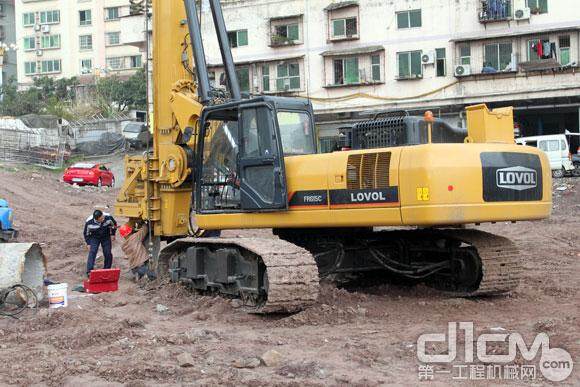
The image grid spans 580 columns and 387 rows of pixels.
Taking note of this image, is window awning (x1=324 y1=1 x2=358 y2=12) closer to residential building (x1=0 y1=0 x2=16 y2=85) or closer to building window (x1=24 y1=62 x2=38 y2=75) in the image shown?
building window (x1=24 y1=62 x2=38 y2=75)

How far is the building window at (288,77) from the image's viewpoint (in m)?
45.5

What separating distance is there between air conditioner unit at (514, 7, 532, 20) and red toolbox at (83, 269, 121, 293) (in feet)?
104

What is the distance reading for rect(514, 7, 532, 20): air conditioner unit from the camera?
40062mm

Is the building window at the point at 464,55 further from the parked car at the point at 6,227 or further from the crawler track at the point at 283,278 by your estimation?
the crawler track at the point at 283,278

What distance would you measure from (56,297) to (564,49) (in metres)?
33.6

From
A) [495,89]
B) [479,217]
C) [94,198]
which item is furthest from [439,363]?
[495,89]

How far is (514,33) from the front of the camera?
40406 millimetres

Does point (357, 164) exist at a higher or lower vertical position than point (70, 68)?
lower

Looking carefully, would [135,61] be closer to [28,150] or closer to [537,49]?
[28,150]

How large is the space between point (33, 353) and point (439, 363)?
385cm

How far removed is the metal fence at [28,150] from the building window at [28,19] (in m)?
32.9

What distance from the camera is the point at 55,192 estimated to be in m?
33.2

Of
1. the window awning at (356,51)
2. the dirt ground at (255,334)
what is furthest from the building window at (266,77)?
the dirt ground at (255,334)

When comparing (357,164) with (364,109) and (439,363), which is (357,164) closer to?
(439,363)
